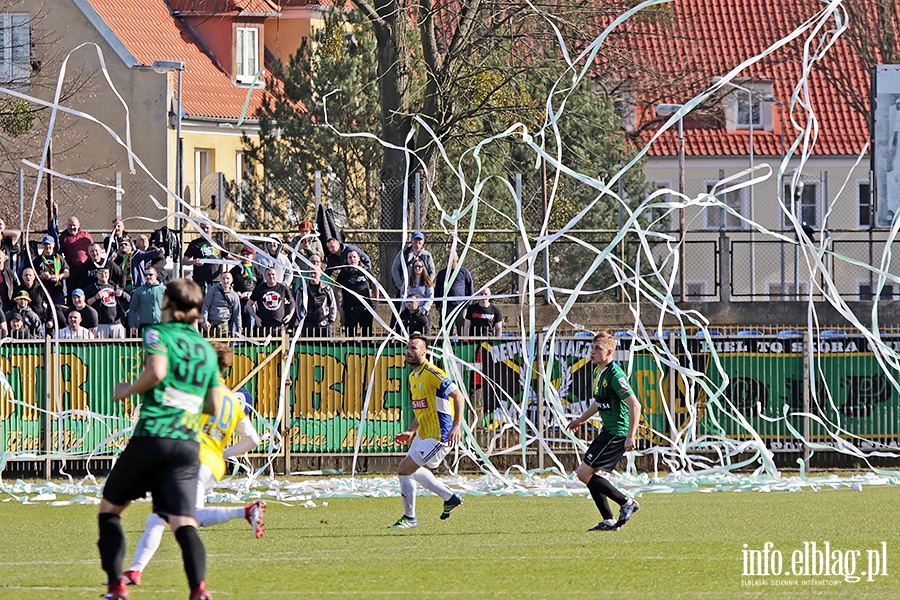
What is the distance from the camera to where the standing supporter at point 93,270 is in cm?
2047

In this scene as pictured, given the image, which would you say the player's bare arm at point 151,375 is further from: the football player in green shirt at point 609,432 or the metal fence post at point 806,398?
the metal fence post at point 806,398

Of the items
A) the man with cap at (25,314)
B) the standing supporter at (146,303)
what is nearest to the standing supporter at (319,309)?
the standing supporter at (146,303)

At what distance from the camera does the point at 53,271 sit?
67.1 ft

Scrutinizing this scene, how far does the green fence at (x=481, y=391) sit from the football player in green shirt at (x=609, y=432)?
5.50 metres

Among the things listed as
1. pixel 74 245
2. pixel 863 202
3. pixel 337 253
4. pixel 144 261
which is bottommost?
pixel 144 261

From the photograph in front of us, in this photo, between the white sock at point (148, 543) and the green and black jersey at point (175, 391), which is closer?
the green and black jersey at point (175, 391)

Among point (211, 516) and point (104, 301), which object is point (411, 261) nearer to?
point (104, 301)

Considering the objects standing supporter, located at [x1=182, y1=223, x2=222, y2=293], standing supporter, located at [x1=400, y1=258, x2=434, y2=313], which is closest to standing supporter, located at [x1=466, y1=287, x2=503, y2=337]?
standing supporter, located at [x1=400, y1=258, x2=434, y2=313]

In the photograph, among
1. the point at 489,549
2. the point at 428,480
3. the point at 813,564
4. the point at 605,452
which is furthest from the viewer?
the point at 428,480

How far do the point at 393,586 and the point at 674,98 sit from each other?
2985cm

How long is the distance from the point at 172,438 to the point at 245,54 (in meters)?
34.4

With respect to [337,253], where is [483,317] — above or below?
below

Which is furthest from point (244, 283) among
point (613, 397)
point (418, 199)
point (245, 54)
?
point (245, 54)

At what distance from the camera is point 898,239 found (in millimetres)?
31062
